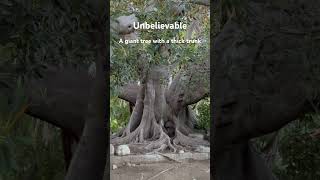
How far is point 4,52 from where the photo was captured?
1778mm

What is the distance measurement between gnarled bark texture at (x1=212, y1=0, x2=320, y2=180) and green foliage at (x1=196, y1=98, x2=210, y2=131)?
3cm

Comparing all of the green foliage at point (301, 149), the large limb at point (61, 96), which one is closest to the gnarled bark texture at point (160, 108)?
the large limb at point (61, 96)

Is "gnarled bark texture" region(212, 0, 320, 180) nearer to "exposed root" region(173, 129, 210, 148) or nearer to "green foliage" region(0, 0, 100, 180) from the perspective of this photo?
"exposed root" region(173, 129, 210, 148)

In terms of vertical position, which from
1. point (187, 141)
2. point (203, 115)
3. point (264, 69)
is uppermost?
point (264, 69)

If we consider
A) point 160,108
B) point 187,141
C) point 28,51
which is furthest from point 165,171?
point 28,51

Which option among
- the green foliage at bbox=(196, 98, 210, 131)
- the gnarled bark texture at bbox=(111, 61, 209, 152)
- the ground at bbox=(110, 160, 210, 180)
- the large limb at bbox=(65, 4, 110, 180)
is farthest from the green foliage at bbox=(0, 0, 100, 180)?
the green foliage at bbox=(196, 98, 210, 131)

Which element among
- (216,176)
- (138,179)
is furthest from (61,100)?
(216,176)

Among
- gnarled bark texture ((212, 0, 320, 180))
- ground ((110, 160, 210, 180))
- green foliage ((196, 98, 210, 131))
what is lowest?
ground ((110, 160, 210, 180))

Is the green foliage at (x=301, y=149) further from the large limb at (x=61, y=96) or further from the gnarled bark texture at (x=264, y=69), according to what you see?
the large limb at (x=61, y=96)

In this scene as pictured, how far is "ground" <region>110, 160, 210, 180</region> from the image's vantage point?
1863mm

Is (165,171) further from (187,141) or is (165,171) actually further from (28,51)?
(28,51)

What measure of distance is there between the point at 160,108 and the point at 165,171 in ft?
0.84

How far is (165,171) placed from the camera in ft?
6.16

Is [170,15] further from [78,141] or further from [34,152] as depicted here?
[34,152]
